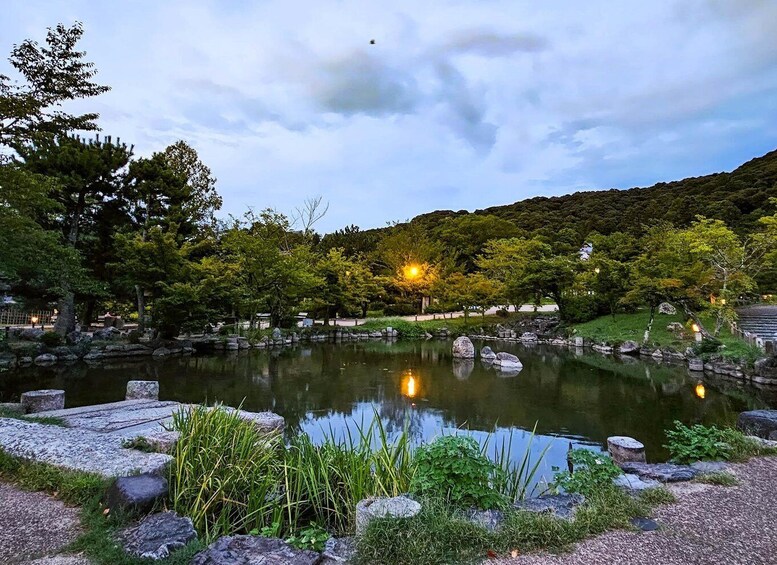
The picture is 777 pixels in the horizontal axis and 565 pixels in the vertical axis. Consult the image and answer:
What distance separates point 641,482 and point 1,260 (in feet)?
33.3

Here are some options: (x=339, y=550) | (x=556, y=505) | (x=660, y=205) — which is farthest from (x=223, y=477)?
(x=660, y=205)

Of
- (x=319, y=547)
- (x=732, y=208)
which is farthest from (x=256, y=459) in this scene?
(x=732, y=208)

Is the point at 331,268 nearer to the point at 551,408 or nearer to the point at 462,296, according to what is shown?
the point at 462,296

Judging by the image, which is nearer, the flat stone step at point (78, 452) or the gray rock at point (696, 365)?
the flat stone step at point (78, 452)

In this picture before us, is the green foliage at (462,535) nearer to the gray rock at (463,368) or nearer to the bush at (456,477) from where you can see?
the bush at (456,477)

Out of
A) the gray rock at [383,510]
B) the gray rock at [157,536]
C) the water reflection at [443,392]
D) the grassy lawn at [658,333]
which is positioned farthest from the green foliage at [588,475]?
the grassy lawn at [658,333]

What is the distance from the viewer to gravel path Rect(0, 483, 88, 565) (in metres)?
2.12

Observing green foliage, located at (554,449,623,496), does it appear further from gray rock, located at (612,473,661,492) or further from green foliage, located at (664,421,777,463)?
green foliage, located at (664,421,777,463)

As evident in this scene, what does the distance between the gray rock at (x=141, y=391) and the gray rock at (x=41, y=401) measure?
97cm

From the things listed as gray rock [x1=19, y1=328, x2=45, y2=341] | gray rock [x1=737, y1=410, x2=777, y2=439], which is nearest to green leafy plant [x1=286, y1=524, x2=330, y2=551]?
gray rock [x1=737, y1=410, x2=777, y2=439]

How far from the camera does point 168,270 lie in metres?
13.7

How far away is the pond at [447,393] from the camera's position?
20.7ft

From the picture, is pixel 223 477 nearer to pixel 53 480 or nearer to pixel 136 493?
pixel 136 493

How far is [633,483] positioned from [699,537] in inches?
33.9
